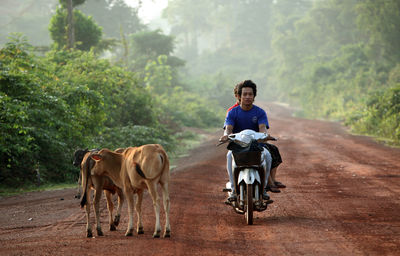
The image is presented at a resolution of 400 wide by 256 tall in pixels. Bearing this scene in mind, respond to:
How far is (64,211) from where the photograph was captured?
872 cm

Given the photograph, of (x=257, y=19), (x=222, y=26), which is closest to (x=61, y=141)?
(x=257, y=19)

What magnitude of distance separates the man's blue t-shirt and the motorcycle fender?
0.95 meters

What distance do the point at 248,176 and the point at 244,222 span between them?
79 cm

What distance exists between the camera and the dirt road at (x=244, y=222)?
5.62 m

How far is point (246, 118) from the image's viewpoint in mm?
7586

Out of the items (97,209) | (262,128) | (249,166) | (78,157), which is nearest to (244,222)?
(249,166)

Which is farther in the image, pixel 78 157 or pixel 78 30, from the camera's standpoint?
pixel 78 30

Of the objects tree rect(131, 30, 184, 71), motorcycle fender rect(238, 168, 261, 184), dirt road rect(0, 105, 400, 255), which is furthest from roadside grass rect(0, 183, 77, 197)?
tree rect(131, 30, 184, 71)

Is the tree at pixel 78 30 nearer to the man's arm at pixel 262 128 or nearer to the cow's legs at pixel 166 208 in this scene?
the man's arm at pixel 262 128

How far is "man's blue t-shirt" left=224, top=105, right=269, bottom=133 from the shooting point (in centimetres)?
758

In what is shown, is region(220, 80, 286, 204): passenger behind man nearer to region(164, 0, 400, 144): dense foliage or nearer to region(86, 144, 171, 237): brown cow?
region(86, 144, 171, 237): brown cow

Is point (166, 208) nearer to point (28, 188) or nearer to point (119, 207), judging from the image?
point (119, 207)

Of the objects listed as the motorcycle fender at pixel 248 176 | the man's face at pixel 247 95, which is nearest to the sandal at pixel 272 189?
the motorcycle fender at pixel 248 176

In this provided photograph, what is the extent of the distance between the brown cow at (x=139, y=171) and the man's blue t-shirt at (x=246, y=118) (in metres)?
1.55
